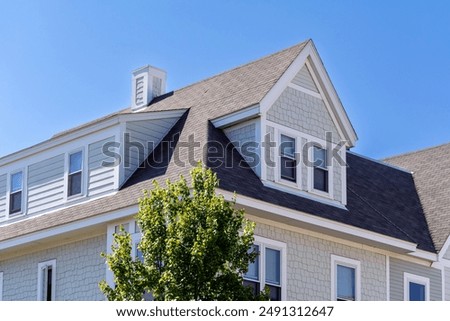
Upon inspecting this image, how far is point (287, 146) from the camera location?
2611cm

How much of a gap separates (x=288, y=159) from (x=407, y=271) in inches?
215

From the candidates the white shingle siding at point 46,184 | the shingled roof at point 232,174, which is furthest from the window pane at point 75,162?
the shingled roof at point 232,174

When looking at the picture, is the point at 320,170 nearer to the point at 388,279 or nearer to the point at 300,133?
the point at 300,133

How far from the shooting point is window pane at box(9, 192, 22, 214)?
93.5ft

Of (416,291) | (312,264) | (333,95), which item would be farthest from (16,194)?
(416,291)

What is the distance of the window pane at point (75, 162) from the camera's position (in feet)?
88.1

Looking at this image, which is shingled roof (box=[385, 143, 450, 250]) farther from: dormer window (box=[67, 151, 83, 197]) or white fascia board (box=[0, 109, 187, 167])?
dormer window (box=[67, 151, 83, 197])

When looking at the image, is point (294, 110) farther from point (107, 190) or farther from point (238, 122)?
point (107, 190)

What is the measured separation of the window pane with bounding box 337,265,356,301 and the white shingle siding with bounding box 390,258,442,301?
5.42 ft

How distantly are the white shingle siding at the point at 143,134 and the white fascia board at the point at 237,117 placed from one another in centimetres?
153

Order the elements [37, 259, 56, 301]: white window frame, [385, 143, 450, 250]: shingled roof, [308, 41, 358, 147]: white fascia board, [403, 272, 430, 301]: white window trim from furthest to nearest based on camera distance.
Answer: [385, 143, 450, 250]: shingled roof < [403, 272, 430, 301]: white window trim < [308, 41, 358, 147]: white fascia board < [37, 259, 56, 301]: white window frame

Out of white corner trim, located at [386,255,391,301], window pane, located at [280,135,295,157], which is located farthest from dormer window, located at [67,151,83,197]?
A: white corner trim, located at [386,255,391,301]
